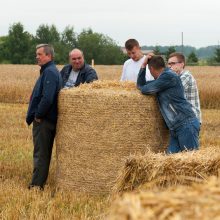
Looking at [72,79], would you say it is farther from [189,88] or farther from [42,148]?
[189,88]

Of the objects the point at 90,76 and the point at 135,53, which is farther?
the point at 135,53

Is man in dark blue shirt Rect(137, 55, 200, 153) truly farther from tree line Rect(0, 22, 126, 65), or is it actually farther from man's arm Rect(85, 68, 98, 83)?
tree line Rect(0, 22, 126, 65)

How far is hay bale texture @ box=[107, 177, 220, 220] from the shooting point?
7.14 ft

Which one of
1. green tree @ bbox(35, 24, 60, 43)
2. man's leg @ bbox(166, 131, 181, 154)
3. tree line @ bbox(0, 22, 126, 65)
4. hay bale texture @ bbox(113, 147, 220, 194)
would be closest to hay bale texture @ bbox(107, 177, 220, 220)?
hay bale texture @ bbox(113, 147, 220, 194)

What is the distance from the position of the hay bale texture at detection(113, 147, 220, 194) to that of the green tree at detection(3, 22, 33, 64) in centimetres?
7281

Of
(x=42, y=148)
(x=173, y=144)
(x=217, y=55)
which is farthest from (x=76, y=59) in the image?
(x=217, y=55)

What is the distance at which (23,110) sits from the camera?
18047 mm

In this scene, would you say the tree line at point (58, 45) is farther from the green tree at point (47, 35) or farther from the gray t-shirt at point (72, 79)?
the gray t-shirt at point (72, 79)

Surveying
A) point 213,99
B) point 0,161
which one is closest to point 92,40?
point 213,99

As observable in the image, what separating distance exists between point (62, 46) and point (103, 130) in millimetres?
73376

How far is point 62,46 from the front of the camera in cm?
7975

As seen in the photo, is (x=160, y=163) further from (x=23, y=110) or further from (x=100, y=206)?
(x=23, y=110)

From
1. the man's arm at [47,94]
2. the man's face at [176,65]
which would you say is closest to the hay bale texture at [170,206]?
the man's face at [176,65]

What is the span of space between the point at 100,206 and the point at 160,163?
61.0 inches
